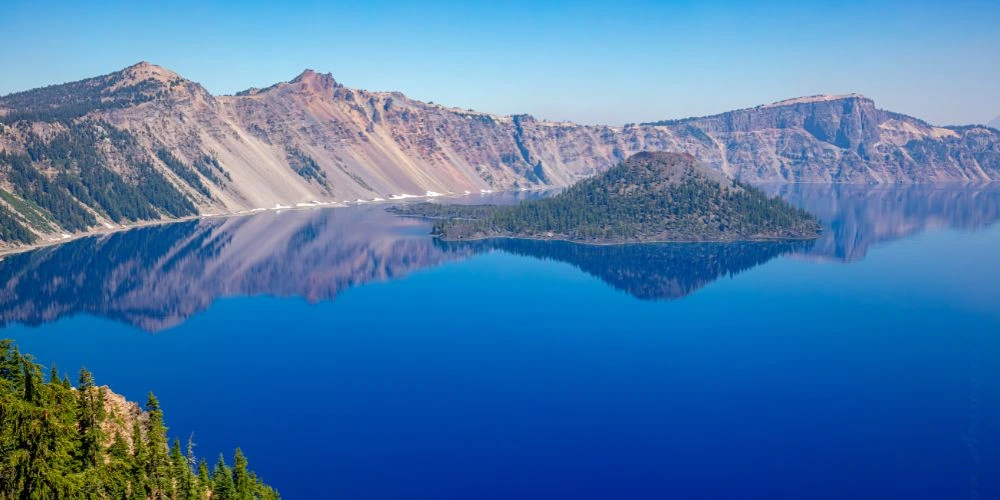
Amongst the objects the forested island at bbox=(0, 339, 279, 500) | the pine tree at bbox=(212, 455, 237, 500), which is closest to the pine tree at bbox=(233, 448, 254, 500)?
the forested island at bbox=(0, 339, 279, 500)

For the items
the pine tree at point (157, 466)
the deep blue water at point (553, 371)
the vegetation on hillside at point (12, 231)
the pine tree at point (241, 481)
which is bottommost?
the deep blue water at point (553, 371)

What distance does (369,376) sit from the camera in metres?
97.6

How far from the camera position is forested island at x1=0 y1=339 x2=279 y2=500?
3716 centimetres

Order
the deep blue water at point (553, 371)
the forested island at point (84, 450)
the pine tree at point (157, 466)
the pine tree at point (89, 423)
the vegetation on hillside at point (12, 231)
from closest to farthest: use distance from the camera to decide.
→ the forested island at point (84, 450)
the pine tree at point (89, 423)
the pine tree at point (157, 466)
the deep blue water at point (553, 371)
the vegetation on hillside at point (12, 231)

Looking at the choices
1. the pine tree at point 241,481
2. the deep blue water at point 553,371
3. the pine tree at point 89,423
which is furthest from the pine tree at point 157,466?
the deep blue water at point 553,371

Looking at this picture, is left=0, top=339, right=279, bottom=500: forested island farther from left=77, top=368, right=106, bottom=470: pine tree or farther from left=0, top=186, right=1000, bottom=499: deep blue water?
left=0, top=186, right=1000, bottom=499: deep blue water

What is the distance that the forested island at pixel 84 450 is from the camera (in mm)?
37156

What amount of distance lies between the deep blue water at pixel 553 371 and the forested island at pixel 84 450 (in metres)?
16.2

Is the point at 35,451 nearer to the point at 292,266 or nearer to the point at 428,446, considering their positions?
the point at 428,446

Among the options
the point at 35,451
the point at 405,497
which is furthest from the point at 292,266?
the point at 35,451

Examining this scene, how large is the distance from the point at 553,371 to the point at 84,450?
63.0m

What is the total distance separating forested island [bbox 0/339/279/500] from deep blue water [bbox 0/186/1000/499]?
16.2m

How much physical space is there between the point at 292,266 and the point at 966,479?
148564mm

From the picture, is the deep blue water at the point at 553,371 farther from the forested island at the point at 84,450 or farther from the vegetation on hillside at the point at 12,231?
the vegetation on hillside at the point at 12,231
